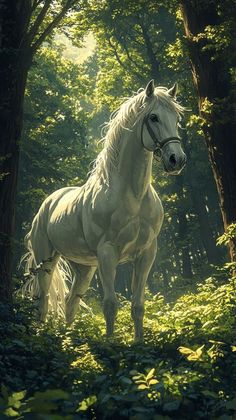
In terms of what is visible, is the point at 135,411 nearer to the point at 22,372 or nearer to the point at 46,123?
the point at 22,372

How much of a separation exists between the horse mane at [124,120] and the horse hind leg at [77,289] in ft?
9.07

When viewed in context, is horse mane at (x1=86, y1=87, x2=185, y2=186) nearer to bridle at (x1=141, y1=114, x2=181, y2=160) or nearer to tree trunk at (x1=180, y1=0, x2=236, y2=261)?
bridle at (x1=141, y1=114, x2=181, y2=160)

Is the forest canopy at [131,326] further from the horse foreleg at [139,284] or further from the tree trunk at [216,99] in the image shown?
the horse foreleg at [139,284]

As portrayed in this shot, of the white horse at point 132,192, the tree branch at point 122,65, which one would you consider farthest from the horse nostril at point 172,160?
the tree branch at point 122,65

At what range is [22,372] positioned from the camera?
687 cm

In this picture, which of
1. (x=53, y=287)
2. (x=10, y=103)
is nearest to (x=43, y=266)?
(x=53, y=287)

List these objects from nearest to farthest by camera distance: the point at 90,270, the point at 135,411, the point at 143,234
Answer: the point at 135,411
the point at 143,234
the point at 90,270

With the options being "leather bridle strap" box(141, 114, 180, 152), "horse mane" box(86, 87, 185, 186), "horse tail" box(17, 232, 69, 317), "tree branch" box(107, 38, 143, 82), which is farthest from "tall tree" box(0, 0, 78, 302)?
"tree branch" box(107, 38, 143, 82)

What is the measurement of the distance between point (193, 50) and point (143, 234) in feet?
11.4

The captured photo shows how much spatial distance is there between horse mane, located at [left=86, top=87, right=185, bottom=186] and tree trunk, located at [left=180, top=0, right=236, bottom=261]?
0.90 metres

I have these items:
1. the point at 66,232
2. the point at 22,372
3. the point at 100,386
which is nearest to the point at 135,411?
the point at 100,386

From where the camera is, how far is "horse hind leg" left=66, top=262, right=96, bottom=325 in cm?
1384

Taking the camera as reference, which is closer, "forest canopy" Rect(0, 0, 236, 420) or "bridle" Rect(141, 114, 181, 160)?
"forest canopy" Rect(0, 0, 236, 420)

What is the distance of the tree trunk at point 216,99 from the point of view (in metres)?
11.4
